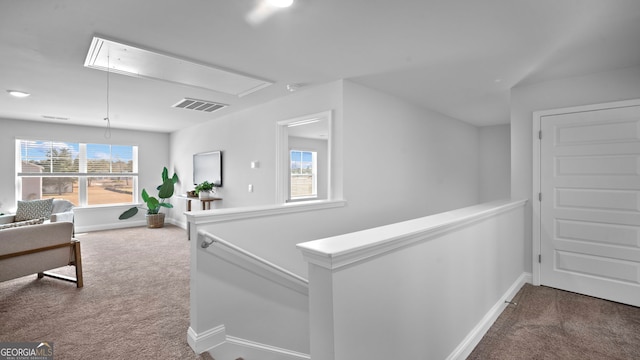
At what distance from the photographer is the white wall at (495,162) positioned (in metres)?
6.18

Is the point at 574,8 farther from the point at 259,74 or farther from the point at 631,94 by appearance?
the point at 259,74

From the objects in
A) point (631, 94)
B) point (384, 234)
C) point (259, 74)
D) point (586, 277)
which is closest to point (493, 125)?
point (631, 94)

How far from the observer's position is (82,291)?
3.18 metres

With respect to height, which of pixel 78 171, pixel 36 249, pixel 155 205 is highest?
pixel 78 171

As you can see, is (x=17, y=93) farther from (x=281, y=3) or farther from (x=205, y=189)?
(x=281, y=3)

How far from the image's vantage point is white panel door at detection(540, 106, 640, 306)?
2908mm

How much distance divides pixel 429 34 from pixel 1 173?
737cm

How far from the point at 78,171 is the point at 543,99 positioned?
26.7 ft

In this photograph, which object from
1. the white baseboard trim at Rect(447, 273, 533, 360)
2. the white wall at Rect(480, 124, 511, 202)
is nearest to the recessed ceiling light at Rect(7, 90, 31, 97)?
the white baseboard trim at Rect(447, 273, 533, 360)

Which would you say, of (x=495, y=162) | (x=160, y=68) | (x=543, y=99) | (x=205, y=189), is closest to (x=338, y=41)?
(x=160, y=68)

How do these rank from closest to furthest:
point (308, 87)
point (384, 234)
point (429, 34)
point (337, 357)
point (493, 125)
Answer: point (337, 357)
point (384, 234)
point (429, 34)
point (308, 87)
point (493, 125)

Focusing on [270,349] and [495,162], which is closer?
[270,349]

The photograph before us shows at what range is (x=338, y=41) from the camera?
2.38 m

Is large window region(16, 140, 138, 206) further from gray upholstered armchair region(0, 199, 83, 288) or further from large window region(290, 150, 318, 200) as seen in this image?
large window region(290, 150, 318, 200)
